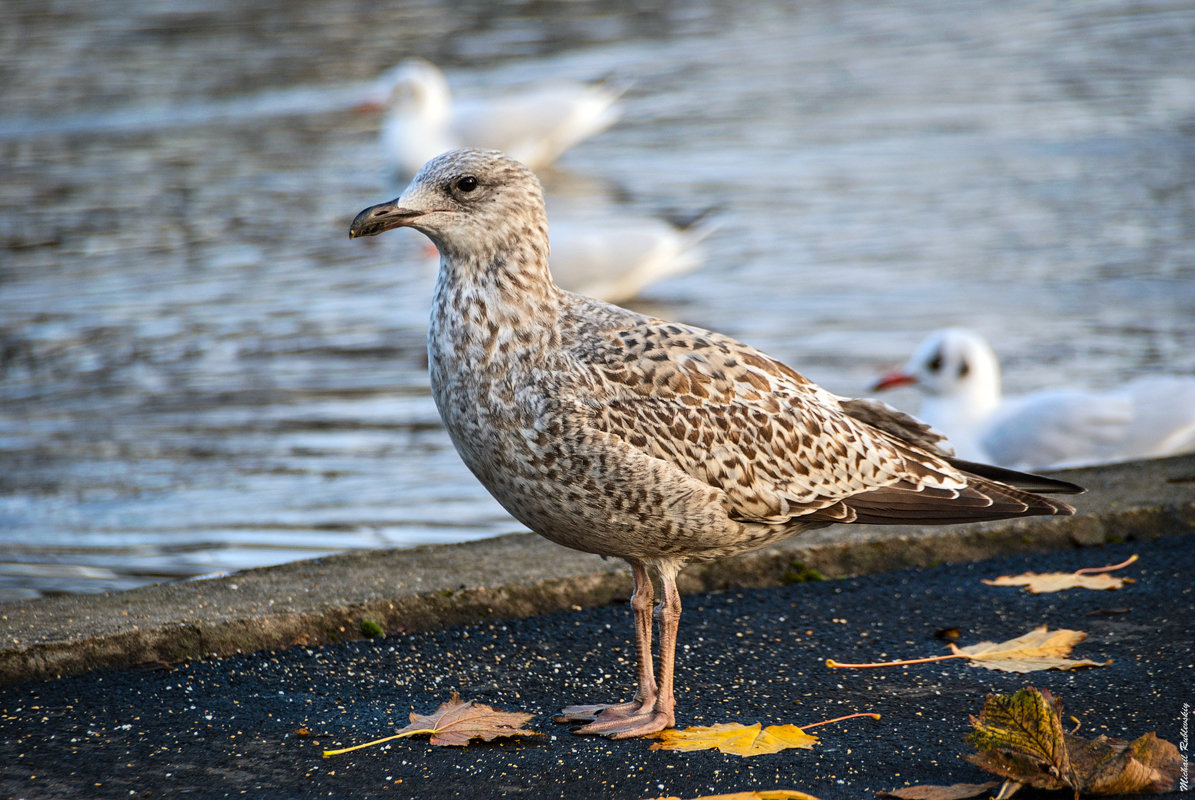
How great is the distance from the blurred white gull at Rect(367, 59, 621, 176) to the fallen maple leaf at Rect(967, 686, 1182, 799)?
12.0m

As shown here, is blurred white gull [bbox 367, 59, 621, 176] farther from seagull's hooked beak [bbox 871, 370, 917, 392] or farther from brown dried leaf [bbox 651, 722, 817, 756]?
brown dried leaf [bbox 651, 722, 817, 756]

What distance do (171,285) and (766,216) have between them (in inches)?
209

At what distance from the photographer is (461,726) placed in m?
4.08

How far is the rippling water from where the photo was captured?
298 inches

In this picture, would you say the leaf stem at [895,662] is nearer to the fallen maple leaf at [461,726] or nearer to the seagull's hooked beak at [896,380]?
the fallen maple leaf at [461,726]

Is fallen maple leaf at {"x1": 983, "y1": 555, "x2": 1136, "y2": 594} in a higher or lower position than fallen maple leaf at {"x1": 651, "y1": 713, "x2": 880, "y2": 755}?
lower

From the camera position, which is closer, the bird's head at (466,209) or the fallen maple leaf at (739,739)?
the fallen maple leaf at (739,739)

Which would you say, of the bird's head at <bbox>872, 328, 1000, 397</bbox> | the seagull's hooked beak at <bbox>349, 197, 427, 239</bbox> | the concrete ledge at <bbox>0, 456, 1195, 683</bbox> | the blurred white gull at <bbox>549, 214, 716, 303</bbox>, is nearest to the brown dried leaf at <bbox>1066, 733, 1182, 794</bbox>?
the concrete ledge at <bbox>0, 456, 1195, 683</bbox>

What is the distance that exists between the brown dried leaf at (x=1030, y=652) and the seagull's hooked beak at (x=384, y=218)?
2248 millimetres

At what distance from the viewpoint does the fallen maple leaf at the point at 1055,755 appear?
3580mm

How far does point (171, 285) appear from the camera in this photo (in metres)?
11.5

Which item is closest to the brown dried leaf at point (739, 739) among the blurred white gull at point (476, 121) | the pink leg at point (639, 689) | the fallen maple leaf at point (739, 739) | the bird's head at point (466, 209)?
the fallen maple leaf at point (739, 739)

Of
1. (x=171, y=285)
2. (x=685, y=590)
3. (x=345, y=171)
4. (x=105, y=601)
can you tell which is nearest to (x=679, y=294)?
(x=171, y=285)

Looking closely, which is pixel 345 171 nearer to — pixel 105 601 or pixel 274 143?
pixel 274 143
